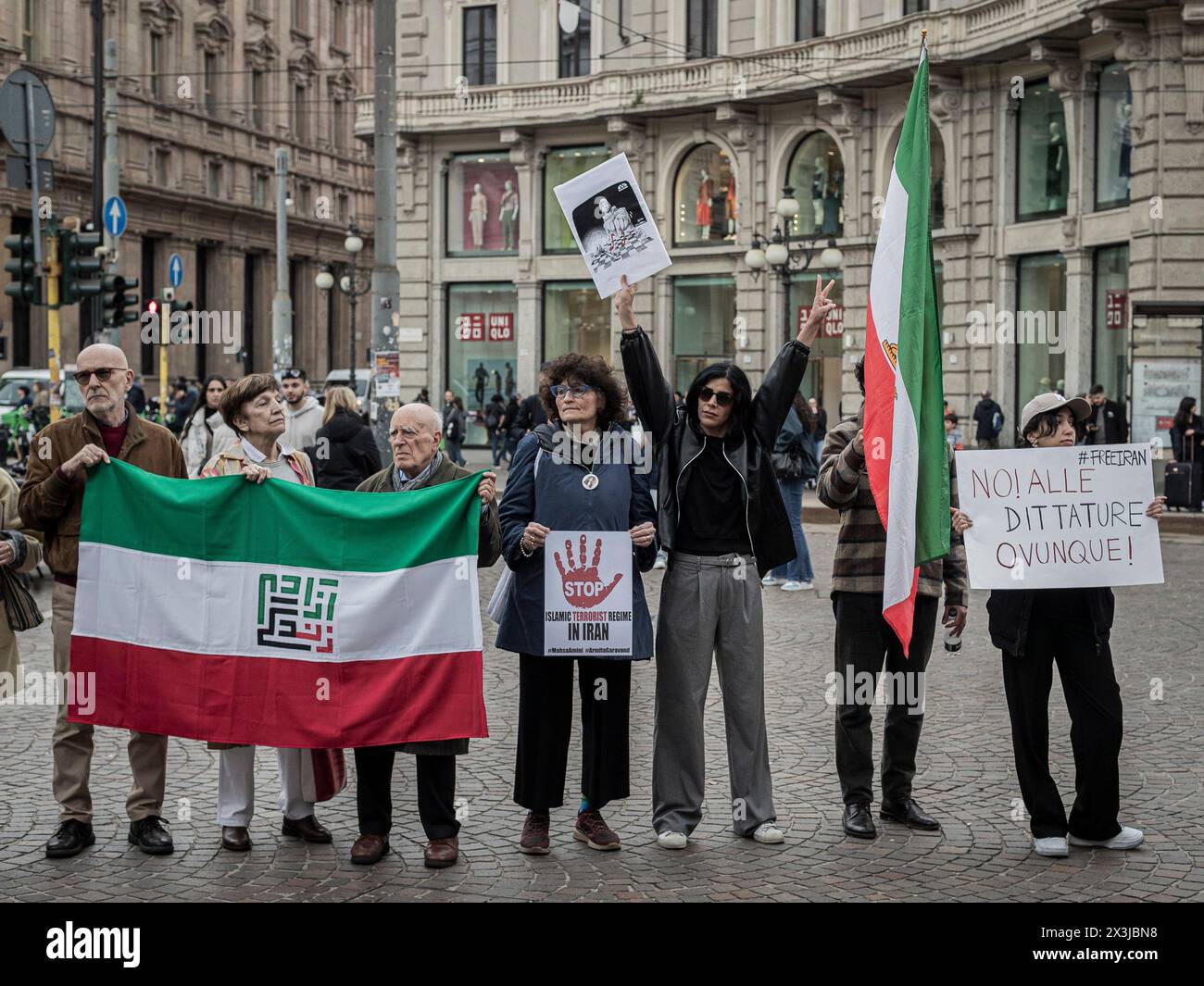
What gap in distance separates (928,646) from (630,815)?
1.57 meters

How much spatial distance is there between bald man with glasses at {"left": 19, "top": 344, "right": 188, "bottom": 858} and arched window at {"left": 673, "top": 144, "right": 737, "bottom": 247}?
31.7 m

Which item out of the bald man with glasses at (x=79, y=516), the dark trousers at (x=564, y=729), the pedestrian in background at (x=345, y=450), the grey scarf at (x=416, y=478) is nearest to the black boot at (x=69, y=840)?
the bald man with glasses at (x=79, y=516)

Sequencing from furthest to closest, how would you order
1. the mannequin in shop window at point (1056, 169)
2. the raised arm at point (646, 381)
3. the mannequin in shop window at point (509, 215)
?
1. the mannequin in shop window at point (509, 215)
2. the mannequin in shop window at point (1056, 169)
3. the raised arm at point (646, 381)

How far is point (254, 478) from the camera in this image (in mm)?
6797

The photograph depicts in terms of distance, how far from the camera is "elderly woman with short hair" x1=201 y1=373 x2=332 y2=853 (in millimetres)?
6785

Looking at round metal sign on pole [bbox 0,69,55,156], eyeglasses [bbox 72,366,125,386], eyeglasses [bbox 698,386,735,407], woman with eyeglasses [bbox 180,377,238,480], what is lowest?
woman with eyeglasses [bbox 180,377,238,480]

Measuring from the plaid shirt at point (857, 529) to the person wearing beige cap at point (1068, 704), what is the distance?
53 cm

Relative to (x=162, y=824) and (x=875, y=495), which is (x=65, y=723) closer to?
(x=162, y=824)

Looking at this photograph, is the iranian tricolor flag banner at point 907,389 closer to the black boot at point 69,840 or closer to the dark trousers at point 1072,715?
the dark trousers at point 1072,715

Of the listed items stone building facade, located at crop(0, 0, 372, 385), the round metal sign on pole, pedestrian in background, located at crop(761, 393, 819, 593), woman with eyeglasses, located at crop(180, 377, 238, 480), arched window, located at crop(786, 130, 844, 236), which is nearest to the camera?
woman with eyeglasses, located at crop(180, 377, 238, 480)

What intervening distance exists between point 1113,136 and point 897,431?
2425 centimetres

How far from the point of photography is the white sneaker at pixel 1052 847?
6.66m

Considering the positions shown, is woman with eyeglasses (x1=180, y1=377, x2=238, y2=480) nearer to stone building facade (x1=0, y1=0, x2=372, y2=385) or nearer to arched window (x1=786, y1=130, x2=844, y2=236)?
arched window (x1=786, y1=130, x2=844, y2=236)

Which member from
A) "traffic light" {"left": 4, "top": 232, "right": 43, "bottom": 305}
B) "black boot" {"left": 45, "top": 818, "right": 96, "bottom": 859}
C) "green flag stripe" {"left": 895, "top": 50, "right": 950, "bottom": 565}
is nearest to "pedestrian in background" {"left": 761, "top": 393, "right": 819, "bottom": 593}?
"green flag stripe" {"left": 895, "top": 50, "right": 950, "bottom": 565}
